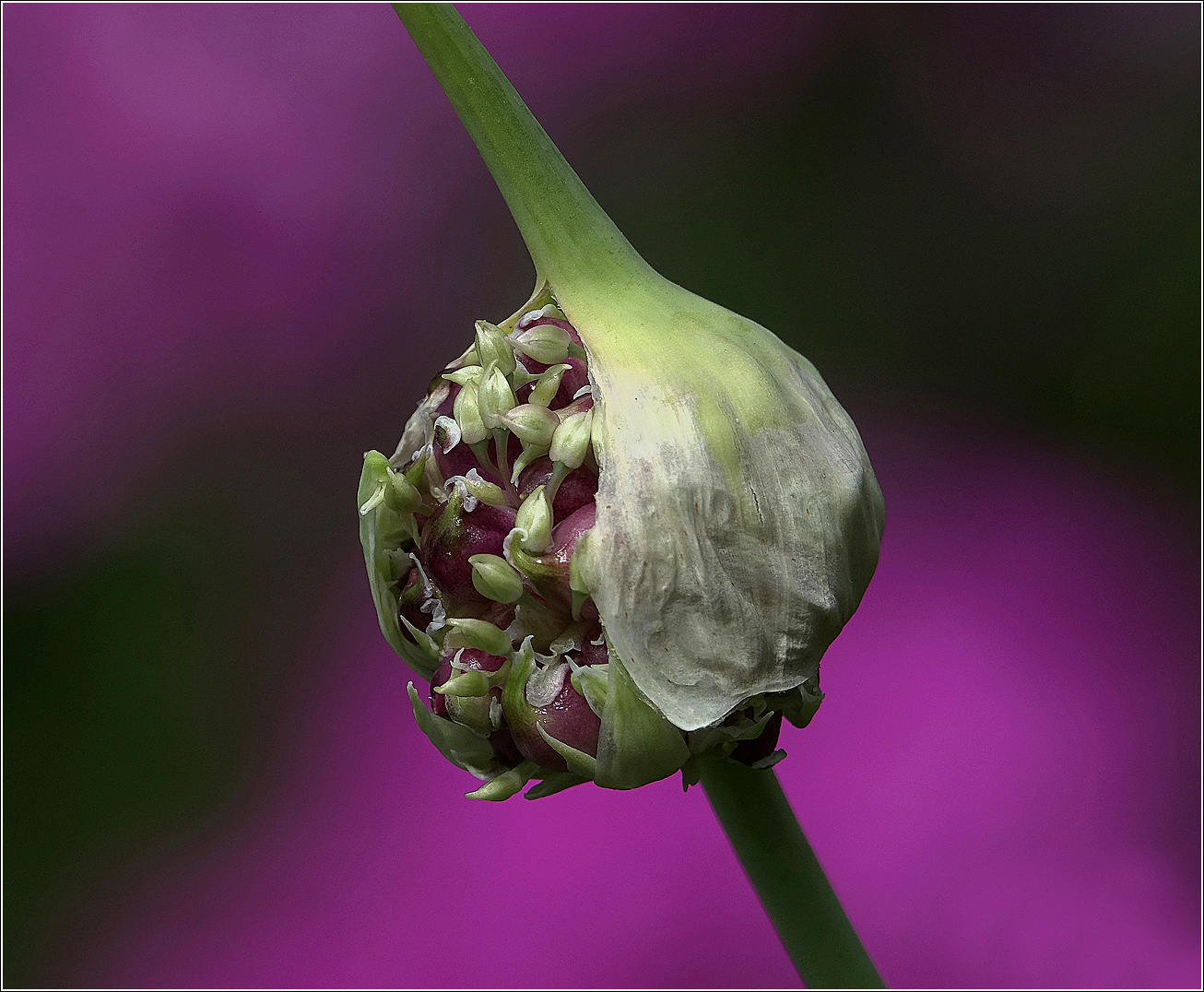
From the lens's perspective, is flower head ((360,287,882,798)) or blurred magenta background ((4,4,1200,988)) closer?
flower head ((360,287,882,798))

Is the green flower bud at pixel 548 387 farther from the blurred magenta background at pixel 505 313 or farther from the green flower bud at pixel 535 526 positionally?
the blurred magenta background at pixel 505 313

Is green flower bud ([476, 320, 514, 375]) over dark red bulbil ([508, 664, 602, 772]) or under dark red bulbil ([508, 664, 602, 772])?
over

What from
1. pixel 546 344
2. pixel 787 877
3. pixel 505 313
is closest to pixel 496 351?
pixel 546 344

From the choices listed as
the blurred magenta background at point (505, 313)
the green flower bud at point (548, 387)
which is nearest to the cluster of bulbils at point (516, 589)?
the green flower bud at point (548, 387)

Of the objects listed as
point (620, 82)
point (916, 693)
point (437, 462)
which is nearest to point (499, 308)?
point (620, 82)

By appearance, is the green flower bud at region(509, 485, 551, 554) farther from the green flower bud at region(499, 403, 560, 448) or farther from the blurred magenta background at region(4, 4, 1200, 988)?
the blurred magenta background at region(4, 4, 1200, 988)

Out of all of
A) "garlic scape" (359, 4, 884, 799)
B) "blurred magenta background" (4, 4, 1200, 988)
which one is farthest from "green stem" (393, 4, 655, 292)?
"blurred magenta background" (4, 4, 1200, 988)

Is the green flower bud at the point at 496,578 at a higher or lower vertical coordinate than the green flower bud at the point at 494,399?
lower
